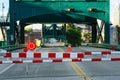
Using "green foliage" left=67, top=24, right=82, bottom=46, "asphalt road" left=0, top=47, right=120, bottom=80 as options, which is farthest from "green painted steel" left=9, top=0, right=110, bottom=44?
"green foliage" left=67, top=24, right=82, bottom=46

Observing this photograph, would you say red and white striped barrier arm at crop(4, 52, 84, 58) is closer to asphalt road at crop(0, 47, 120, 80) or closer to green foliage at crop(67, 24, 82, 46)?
asphalt road at crop(0, 47, 120, 80)

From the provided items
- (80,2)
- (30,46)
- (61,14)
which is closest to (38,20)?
(61,14)

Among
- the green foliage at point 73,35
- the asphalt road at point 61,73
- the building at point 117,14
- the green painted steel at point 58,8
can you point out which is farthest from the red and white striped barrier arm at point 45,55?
the building at point 117,14

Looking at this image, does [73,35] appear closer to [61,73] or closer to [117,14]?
[117,14]

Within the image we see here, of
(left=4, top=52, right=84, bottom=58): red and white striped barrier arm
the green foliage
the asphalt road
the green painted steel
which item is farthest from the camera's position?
the green foliage

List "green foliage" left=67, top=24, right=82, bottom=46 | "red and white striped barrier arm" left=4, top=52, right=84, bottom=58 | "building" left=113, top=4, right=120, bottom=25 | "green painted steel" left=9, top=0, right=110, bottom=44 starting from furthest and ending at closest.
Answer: "building" left=113, top=4, right=120, bottom=25
"green foliage" left=67, top=24, right=82, bottom=46
"green painted steel" left=9, top=0, right=110, bottom=44
"red and white striped barrier arm" left=4, top=52, right=84, bottom=58

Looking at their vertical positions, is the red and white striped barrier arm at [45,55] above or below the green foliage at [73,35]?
above

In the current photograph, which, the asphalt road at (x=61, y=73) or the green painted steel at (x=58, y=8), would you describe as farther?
the green painted steel at (x=58, y=8)

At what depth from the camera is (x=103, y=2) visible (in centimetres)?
6525

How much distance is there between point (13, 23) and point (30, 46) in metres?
44.7

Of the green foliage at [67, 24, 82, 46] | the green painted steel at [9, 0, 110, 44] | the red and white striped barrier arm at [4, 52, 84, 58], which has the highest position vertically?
the green painted steel at [9, 0, 110, 44]

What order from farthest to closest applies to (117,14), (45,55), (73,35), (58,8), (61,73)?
(117,14)
(73,35)
(58,8)
(61,73)
(45,55)

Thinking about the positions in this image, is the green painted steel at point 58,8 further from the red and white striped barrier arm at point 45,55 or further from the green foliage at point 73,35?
the green foliage at point 73,35

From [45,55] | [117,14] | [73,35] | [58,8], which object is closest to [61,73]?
[45,55]
